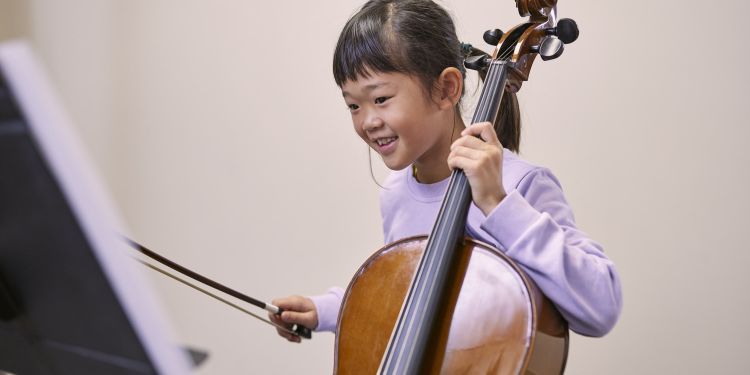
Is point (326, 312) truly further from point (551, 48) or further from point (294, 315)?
point (551, 48)

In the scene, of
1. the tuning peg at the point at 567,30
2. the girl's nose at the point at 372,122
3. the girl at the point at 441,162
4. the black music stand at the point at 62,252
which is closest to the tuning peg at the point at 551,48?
the tuning peg at the point at 567,30

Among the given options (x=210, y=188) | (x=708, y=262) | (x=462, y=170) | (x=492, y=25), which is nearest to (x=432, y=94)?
(x=462, y=170)

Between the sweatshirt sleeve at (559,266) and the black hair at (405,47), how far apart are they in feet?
0.82

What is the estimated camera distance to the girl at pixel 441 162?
0.74 m

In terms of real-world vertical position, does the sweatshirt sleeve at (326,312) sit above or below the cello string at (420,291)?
below

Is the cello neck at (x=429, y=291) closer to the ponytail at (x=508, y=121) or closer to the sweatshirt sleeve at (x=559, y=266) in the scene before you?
the sweatshirt sleeve at (x=559, y=266)

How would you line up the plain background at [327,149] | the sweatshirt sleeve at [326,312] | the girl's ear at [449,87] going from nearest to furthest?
the girl's ear at [449,87]
the sweatshirt sleeve at [326,312]
the plain background at [327,149]

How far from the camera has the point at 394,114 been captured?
0.91m

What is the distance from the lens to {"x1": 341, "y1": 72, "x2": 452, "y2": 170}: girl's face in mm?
909

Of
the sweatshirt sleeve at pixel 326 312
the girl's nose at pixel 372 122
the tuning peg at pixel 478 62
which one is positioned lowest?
the sweatshirt sleeve at pixel 326 312

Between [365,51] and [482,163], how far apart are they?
27cm

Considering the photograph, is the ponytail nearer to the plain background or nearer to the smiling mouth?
the smiling mouth

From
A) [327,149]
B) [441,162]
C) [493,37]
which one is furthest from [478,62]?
[327,149]

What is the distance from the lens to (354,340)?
80 cm
